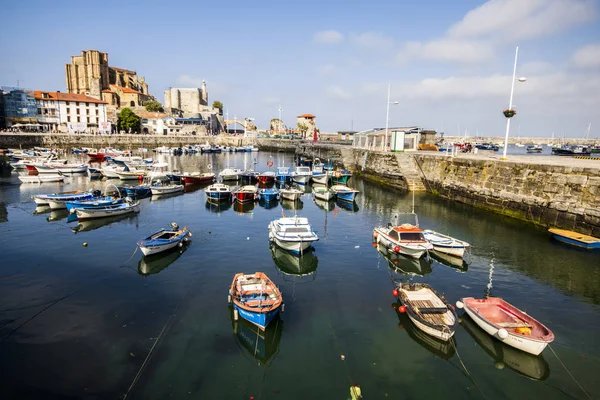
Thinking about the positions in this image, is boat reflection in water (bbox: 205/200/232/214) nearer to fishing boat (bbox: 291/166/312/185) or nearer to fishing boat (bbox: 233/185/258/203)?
fishing boat (bbox: 233/185/258/203)

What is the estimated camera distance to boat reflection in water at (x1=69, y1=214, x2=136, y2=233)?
28.9 meters

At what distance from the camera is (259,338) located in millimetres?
13977

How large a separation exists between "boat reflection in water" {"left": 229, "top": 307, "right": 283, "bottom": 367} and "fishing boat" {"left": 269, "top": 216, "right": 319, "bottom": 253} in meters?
7.74

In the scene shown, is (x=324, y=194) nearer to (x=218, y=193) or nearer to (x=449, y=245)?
(x=218, y=193)

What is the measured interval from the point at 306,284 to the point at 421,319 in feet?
22.3

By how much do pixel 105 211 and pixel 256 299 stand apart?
23265 millimetres

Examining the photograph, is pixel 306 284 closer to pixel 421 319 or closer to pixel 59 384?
pixel 421 319

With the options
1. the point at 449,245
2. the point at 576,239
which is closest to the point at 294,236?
the point at 449,245

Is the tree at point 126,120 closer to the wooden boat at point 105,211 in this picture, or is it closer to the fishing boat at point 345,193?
the wooden boat at point 105,211

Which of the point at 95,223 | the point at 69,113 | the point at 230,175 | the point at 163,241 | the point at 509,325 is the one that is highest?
the point at 69,113

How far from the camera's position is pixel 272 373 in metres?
12.1

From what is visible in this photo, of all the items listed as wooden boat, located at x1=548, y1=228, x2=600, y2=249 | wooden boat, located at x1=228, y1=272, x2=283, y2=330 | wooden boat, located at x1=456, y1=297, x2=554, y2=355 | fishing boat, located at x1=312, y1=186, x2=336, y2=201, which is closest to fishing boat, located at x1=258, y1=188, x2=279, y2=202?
fishing boat, located at x1=312, y1=186, x2=336, y2=201

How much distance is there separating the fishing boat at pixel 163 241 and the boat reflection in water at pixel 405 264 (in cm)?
1381

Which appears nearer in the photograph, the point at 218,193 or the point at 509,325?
the point at 509,325
